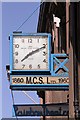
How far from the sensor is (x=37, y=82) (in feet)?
57.4

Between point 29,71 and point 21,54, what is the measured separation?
2.83 feet

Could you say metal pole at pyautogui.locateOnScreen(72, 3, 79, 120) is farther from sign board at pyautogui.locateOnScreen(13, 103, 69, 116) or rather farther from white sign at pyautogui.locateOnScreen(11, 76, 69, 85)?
sign board at pyautogui.locateOnScreen(13, 103, 69, 116)

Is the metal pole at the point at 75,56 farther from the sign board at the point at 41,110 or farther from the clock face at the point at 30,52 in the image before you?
the sign board at the point at 41,110

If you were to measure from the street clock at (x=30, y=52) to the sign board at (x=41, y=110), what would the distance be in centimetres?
144

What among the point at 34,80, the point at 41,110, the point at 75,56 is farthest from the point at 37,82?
the point at 75,56

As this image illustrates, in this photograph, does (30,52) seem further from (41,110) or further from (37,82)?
(41,110)

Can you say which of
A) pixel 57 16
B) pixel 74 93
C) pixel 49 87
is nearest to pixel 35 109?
pixel 49 87

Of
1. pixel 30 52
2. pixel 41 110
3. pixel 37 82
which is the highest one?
pixel 30 52

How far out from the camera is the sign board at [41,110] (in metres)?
18.2

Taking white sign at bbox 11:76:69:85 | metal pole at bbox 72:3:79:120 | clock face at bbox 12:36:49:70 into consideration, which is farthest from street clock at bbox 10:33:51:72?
metal pole at bbox 72:3:79:120

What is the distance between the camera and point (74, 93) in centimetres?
1658

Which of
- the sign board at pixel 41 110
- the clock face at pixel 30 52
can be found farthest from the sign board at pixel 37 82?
the sign board at pixel 41 110

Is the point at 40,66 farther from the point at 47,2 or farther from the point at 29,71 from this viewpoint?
the point at 47,2

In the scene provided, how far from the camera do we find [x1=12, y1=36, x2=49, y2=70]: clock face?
59.3 ft
